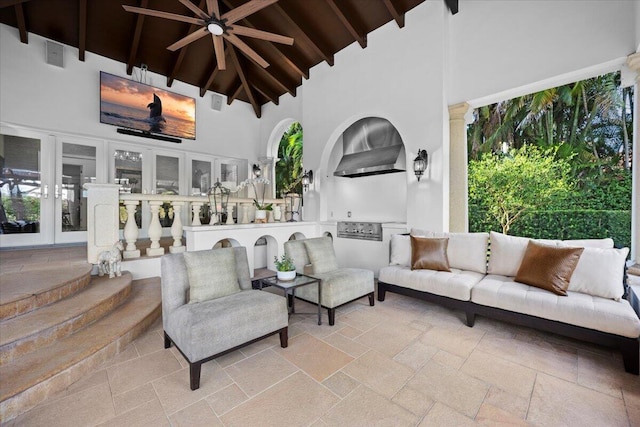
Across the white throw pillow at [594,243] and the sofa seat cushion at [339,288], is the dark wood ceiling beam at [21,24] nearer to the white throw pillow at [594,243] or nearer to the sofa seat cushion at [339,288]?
the sofa seat cushion at [339,288]

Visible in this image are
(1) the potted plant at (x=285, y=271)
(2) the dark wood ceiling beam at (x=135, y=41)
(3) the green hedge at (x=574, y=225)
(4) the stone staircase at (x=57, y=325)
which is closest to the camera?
(4) the stone staircase at (x=57, y=325)

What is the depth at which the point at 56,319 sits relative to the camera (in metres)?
2.17

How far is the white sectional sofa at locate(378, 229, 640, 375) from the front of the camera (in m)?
2.12

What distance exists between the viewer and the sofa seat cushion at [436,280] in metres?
2.88

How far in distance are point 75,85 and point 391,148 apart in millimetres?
6382

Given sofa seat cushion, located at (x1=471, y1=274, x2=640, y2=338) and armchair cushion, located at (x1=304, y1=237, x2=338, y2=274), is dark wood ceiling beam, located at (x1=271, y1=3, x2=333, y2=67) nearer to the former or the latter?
armchair cushion, located at (x1=304, y1=237, x2=338, y2=274)

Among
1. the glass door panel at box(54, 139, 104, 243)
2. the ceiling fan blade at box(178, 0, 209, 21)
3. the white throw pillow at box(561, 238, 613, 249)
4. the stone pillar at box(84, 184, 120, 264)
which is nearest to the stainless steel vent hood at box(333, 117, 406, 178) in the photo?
the white throw pillow at box(561, 238, 613, 249)

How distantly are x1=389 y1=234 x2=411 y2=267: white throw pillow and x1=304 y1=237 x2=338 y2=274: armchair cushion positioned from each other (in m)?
0.90

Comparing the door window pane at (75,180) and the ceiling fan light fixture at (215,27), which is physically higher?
the ceiling fan light fixture at (215,27)

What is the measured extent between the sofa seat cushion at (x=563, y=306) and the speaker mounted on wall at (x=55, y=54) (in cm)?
794

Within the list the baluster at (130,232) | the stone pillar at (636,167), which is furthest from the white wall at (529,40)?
the baluster at (130,232)

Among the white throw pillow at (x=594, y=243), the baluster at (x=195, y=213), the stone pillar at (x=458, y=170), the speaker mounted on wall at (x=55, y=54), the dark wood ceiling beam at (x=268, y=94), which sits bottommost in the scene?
the white throw pillow at (x=594, y=243)

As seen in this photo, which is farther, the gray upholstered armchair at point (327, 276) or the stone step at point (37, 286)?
the gray upholstered armchair at point (327, 276)

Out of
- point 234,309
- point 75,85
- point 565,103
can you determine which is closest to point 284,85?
point 75,85
